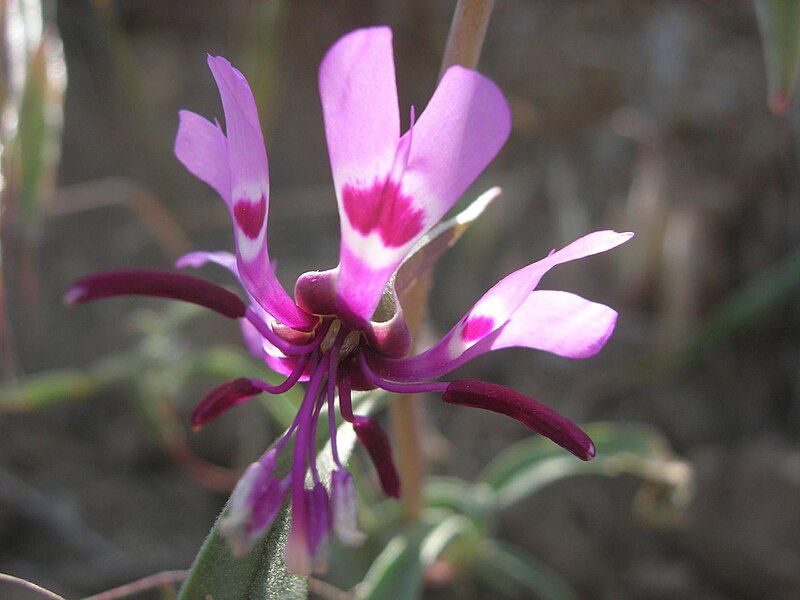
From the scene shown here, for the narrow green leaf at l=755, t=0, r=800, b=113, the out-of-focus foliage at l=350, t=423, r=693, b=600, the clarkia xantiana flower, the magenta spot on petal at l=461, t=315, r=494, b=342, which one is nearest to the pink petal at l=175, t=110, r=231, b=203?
the clarkia xantiana flower

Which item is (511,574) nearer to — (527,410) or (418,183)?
(527,410)

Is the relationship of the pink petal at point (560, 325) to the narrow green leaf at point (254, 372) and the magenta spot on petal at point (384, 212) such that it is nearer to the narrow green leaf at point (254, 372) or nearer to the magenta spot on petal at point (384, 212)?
the magenta spot on petal at point (384, 212)

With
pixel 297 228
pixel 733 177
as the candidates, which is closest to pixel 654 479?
pixel 733 177

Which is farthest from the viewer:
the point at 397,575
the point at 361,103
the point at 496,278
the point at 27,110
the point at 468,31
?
the point at 496,278

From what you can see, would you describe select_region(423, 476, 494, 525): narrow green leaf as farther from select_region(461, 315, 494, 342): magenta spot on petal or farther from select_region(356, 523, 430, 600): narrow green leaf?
select_region(461, 315, 494, 342): magenta spot on petal

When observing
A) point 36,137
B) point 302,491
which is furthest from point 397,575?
point 36,137
